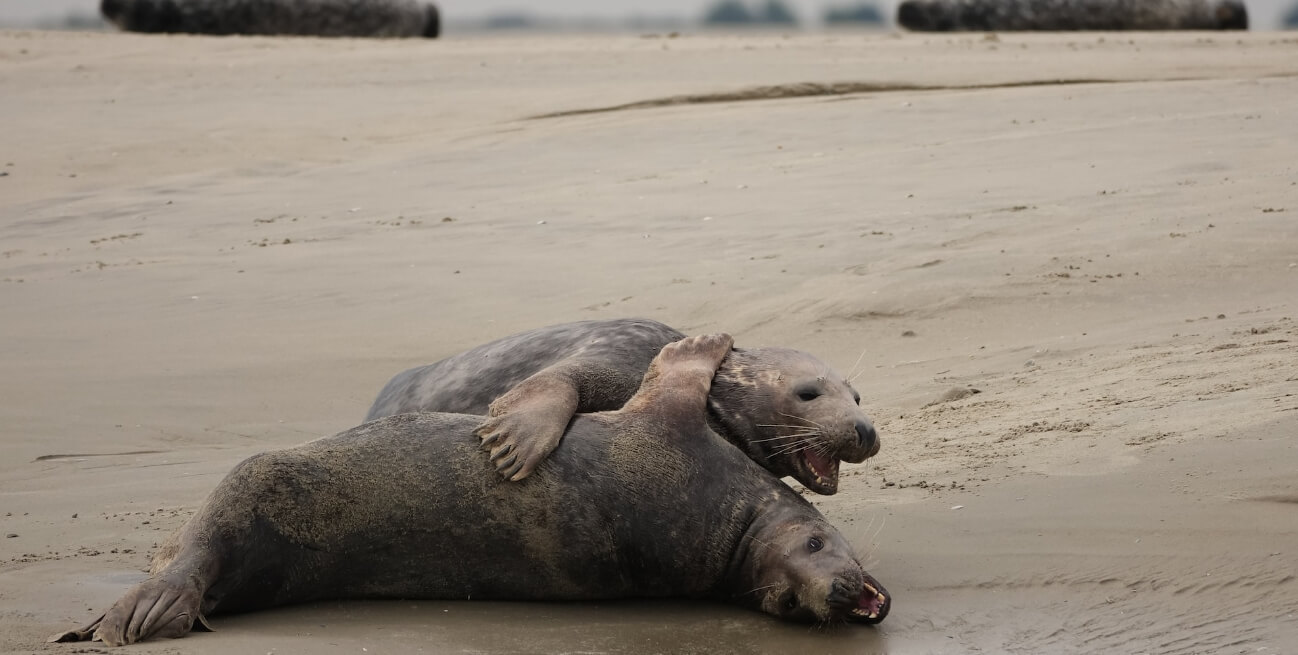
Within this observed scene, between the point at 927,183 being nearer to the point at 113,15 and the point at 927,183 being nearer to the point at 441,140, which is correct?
the point at 441,140

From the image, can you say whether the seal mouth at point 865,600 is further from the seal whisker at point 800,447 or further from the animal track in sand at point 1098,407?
the animal track in sand at point 1098,407

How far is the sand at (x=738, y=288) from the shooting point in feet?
13.8

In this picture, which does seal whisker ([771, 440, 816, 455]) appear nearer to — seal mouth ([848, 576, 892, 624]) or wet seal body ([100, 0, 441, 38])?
seal mouth ([848, 576, 892, 624])

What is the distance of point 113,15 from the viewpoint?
21328 millimetres

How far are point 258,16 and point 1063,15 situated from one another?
10971mm

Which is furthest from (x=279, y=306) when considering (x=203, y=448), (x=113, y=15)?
(x=113, y=15)

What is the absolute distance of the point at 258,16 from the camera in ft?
68.5

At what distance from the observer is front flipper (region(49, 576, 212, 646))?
3.72 metres

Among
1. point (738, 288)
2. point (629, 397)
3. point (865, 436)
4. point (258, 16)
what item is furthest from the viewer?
point (258, 16)

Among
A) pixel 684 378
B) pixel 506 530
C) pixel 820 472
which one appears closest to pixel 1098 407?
pixel 820 472

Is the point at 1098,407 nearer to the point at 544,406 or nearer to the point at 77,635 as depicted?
the point at 544,406

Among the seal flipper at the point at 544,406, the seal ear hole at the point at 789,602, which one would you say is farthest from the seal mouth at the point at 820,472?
the seal flipper at the point at 544,406

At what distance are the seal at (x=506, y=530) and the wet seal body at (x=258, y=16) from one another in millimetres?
17558

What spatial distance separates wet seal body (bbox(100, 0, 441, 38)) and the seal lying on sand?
1658 centimetres
